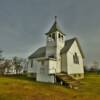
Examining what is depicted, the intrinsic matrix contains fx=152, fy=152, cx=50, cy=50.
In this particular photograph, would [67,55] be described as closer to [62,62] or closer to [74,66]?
[62,62]

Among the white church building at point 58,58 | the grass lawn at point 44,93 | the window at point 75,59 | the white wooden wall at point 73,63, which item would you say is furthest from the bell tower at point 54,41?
the grass lawn at point 44,93

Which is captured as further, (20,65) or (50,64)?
(20,65)

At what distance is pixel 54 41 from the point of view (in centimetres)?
2820

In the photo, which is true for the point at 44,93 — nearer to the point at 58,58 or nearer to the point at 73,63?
the point at 58,58

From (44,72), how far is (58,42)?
21.8 feet

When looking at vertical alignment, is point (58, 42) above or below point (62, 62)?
above

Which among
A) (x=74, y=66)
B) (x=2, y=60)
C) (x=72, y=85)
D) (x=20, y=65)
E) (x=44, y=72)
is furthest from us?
(x=20, y=65)

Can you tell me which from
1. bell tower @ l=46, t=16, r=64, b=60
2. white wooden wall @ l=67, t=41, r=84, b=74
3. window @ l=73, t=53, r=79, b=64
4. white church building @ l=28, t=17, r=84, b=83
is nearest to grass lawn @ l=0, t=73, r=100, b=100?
white church building @ l=28, t=17, r=84, b=83

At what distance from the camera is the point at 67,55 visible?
1075 inches

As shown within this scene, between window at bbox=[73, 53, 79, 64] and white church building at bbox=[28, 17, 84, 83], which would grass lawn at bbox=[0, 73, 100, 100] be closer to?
white church building at bbox=[28, 17, 84, 83]

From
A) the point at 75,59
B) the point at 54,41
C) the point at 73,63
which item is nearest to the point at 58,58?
the point at 54,41

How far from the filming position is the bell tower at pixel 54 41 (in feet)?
91.0

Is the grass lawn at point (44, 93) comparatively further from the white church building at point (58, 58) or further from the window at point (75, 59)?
the window at point (75, 59)

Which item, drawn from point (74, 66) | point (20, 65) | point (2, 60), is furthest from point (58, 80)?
point (20, 65)
